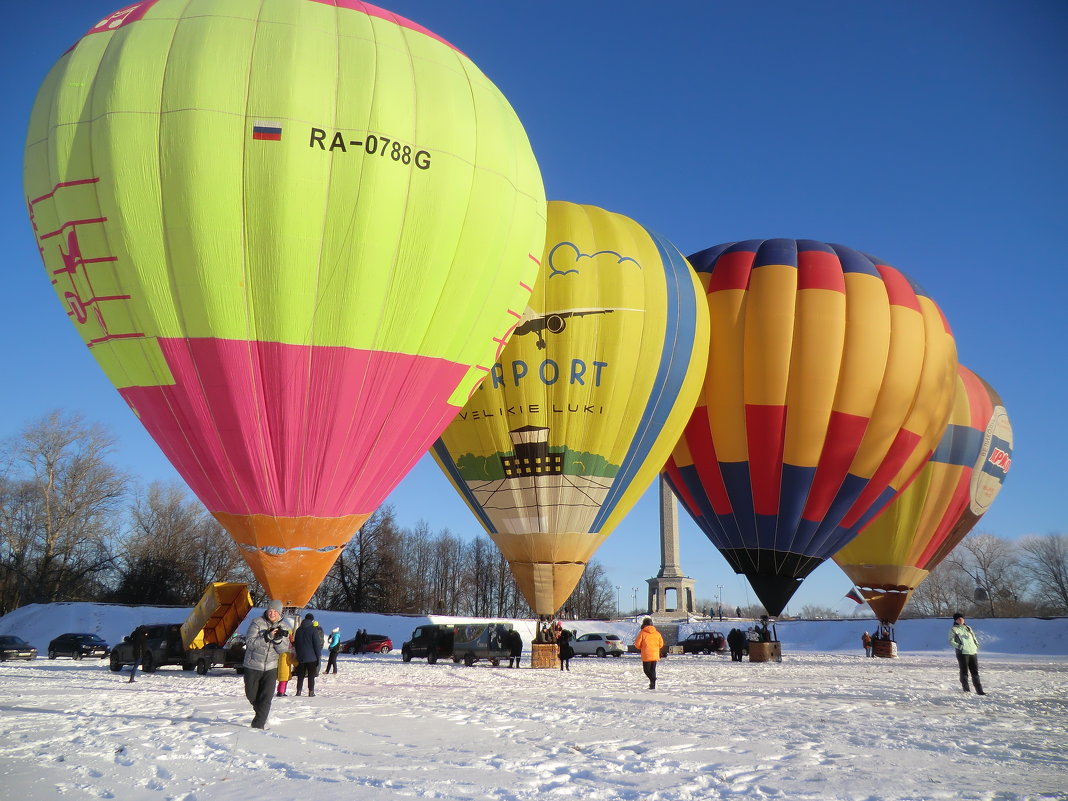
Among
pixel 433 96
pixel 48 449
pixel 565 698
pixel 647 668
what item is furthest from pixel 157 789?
pixel 48 449

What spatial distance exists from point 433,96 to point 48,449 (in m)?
30.6

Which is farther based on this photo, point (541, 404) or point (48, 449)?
point (48, 449)

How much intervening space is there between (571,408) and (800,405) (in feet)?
18.8

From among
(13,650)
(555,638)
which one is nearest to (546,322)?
(555,638)

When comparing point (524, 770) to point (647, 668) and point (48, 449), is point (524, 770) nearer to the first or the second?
point (647, 668)

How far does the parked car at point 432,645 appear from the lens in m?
23.8

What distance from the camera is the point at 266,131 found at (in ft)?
35.3

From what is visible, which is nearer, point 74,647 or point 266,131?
point 266,131

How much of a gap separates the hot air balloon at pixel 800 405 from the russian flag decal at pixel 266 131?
39.4 ft

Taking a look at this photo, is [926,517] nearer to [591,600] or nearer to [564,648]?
[564,648]

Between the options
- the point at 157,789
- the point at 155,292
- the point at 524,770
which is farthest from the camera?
the point at 155,292

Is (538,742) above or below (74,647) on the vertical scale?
below

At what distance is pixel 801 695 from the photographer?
449 inches

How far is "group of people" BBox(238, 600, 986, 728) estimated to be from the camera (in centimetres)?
720
